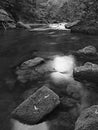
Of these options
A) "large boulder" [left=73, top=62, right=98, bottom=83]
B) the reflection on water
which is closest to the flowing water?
the reflection on water

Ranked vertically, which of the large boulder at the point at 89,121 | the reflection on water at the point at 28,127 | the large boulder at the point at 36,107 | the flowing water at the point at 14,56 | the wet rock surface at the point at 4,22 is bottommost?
the wet rock surface at the point at 4,22

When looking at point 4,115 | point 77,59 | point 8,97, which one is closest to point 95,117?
point 4,115

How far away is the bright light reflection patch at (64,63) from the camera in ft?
40.5

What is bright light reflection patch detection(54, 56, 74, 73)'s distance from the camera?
1234cm

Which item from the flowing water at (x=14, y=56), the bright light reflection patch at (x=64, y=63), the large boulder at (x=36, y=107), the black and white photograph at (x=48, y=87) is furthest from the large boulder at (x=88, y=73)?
the flowing water at (x=14, y=56)

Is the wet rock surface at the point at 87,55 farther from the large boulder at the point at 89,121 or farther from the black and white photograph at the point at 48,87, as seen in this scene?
the large boulder at the point at 89,121

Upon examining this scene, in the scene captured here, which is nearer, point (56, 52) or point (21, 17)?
point (56, 52)

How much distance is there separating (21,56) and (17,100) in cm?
714

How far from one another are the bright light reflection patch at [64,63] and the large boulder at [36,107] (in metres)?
4.88

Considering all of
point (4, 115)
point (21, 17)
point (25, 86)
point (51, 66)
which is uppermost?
point (4, 115)

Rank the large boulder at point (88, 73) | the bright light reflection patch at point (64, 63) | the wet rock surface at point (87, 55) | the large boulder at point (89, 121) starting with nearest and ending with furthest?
the large boulder at point (89, 121) < the large boulder at point (88, 73) < the bright light reflection patch at point (64, 63) < the wet rock surface at point (87, 55)

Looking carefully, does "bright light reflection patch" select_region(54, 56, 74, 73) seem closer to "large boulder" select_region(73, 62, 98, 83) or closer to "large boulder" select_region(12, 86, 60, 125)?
"large boulder" select_region(73, 62, 98, 83)

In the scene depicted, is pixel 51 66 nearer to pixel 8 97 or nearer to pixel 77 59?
pixel 77 59

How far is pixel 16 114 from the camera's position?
6949 millimetres
